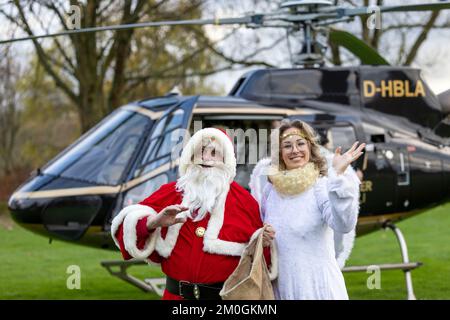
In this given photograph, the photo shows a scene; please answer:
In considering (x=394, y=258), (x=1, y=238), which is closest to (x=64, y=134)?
(x=1, y=238)

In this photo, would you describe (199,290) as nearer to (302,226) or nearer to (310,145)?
(302,226)

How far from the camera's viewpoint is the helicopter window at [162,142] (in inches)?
275

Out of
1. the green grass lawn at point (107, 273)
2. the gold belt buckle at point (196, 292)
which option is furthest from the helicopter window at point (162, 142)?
the gold belt buckle at point (196, 292)

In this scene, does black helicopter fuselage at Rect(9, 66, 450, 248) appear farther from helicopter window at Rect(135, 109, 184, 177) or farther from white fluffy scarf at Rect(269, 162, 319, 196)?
white fluffy scarf at Rect(269, 162, 319, 196)

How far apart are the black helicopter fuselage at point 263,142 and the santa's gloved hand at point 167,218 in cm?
307

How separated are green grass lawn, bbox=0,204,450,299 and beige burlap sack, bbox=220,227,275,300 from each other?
472 centimetres

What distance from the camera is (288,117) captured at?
7488 mm

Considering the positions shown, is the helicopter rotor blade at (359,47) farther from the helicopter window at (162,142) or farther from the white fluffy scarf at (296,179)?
the white fluffy scarf at (296,179)

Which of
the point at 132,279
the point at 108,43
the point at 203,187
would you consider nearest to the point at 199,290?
the point at 203,187

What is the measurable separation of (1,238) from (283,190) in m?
12.3

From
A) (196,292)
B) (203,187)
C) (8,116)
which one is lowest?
(196,292)

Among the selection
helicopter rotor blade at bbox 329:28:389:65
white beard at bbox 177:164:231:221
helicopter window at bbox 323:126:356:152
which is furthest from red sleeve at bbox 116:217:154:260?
helicopter rotor blade at bbox 329:28:389:65

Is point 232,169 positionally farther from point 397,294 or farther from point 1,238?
point 1,238

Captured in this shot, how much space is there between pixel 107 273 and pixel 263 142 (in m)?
4.22
